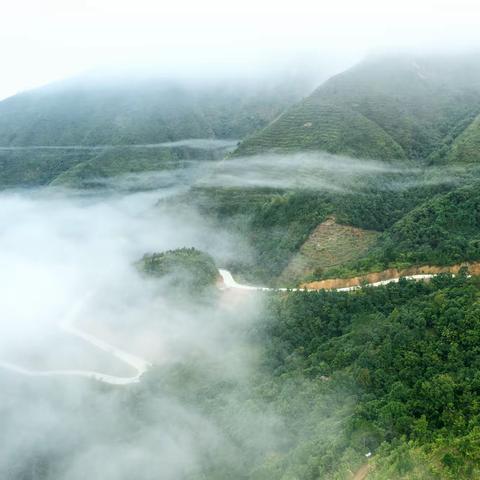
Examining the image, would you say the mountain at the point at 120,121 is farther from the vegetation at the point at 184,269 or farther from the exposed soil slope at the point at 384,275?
the exposed soil slope at the point at 384,275

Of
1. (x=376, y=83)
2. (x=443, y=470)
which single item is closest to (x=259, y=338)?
(x=443, y=470)

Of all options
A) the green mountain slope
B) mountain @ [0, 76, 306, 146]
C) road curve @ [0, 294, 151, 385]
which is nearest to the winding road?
road curve @ [0, 294, 151, 385]

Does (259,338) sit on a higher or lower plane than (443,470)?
lower

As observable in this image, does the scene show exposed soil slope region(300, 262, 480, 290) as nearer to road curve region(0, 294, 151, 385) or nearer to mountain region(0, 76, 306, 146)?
road curve region(0, 294, 151, 385)

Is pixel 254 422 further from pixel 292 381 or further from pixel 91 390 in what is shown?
pixel 91 390

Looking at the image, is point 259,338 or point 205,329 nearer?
point 259,338

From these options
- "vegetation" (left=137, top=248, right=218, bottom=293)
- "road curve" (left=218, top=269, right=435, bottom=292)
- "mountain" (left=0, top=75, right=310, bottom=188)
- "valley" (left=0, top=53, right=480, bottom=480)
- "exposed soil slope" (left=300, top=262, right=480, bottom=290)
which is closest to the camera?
"valley" (left=0, top=53, right=480, bottom=480)

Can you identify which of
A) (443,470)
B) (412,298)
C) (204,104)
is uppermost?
(443,470)

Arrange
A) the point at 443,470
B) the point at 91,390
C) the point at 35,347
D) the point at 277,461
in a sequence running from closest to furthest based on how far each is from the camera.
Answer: the point at 443,470 → the point at 277,461 → the point at 91,390 → the point at 35,347
